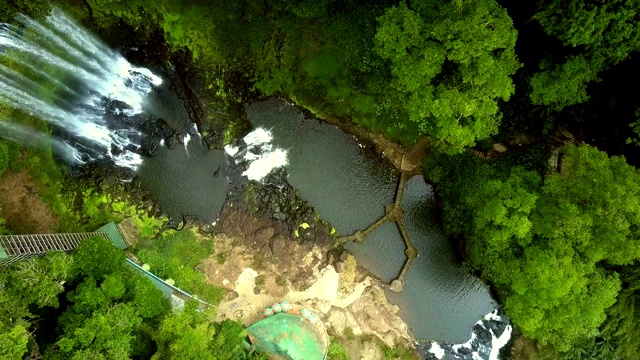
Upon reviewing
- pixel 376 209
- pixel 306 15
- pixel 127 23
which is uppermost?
pixel 306 15

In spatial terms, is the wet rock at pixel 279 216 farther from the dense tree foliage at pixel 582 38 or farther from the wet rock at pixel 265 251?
the dense tree foliage at pixel 582 38

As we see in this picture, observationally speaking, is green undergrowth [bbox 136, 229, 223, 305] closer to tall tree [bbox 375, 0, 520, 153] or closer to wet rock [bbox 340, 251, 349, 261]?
wet rock [bbox 340, 251, 349, 261]

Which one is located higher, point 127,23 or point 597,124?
point 597,124

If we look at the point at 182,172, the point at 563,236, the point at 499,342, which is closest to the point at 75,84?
the point at 182,172

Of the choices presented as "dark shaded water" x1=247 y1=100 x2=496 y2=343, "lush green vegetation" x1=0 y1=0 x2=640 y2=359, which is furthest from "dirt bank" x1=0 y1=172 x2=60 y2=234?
"dark shaded water" x1=247 y1=100 x2=496 y2=343

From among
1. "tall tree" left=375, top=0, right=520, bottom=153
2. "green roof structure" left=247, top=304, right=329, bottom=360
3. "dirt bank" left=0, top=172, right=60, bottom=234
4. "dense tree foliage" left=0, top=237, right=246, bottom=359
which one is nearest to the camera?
"dense tree foliage" left=0, top=237, right=246, bottom=359

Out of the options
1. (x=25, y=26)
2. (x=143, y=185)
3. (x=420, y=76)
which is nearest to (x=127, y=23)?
(x=25, y=26)

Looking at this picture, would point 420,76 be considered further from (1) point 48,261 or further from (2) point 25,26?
(2) point 25,26

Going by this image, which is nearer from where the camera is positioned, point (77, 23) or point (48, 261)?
point (48, 261)
